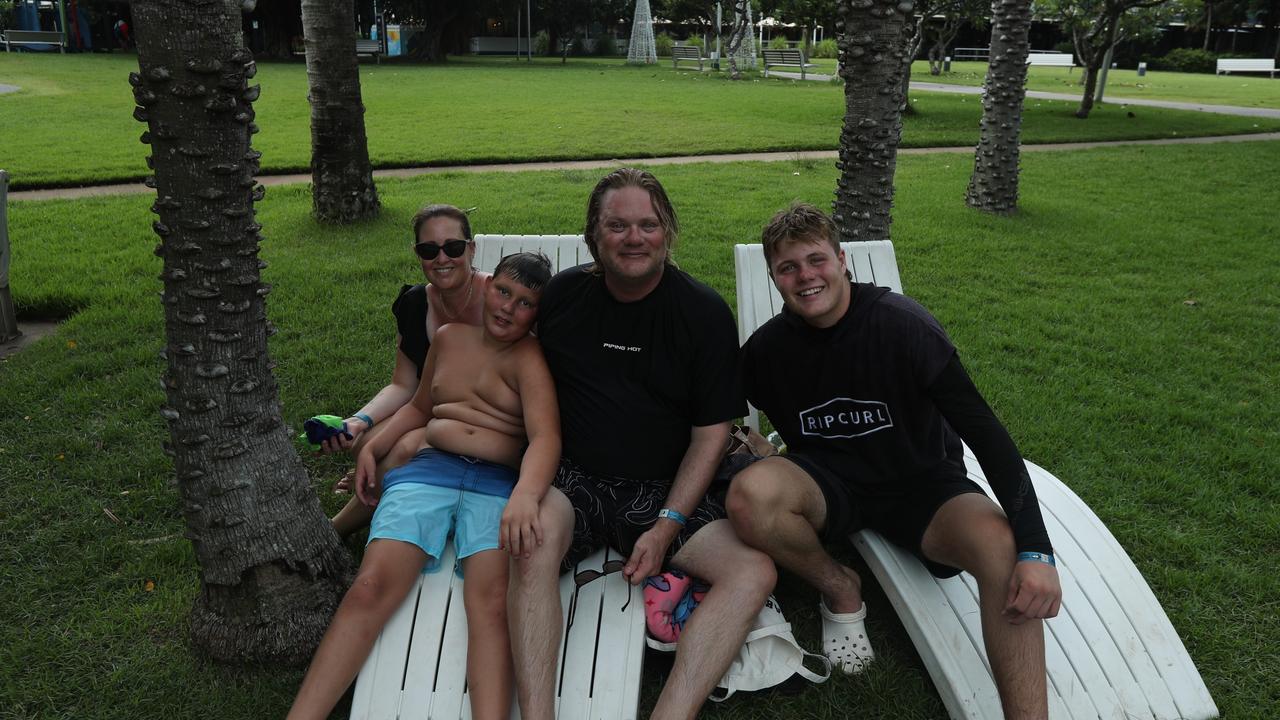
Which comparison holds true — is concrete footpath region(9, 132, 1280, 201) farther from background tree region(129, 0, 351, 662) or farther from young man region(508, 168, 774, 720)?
young man region(508, 168, 774, 720)

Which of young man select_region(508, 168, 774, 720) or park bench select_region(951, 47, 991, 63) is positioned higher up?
park bench select_region(951, 47, 991, 63)

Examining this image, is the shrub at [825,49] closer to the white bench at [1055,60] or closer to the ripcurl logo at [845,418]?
the white bench at [1055,60]

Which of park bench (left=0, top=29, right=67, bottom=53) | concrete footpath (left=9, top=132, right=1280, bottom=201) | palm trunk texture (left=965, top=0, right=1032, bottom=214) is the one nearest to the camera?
palm trunk texture (left=965, top=0, right=1032, bottom=214)

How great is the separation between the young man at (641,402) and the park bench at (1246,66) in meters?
47.6

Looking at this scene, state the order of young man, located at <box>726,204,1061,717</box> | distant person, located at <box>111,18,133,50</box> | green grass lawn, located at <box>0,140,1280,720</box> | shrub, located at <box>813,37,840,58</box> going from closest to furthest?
young man, located at <box>726,204,1061,717</box> < green grass lawn, located at <box>0,140,1280,720</box> < distant person, located at <box>111,18,133,50</box> < shrub, located at <box>813,37,840,58</box>

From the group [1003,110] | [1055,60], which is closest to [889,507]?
[1003,110]

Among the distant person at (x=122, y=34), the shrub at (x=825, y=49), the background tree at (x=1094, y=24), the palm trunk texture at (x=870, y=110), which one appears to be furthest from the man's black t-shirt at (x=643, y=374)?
the shrub at (x=825, y=49)

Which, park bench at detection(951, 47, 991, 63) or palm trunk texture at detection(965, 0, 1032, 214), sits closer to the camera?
palm trunk texture at detection(965, 0, 1032, 214)

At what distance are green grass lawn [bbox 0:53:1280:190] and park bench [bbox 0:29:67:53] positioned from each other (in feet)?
25.2

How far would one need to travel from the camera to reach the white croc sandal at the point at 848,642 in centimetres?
292

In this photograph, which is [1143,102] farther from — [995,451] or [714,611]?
[714,611]

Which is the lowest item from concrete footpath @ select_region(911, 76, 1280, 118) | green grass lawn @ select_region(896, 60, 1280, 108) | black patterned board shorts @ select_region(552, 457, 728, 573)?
black patterned board shorts @ select_region(552, 457, 728, 573)

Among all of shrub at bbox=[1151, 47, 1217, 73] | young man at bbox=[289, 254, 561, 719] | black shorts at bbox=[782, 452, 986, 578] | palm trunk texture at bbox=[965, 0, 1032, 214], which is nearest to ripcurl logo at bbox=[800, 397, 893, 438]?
black shorts at bbox=[782, 452, 986, 578]

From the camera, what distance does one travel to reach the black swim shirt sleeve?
2.57 meters
